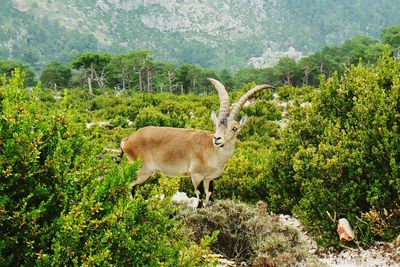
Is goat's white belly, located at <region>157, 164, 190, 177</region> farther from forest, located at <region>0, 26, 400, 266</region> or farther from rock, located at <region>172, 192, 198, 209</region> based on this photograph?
forest, located at <region>0, 26, 400, 266</region>

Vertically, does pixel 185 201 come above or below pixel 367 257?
below

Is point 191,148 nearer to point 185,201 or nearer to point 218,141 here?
point 218,141

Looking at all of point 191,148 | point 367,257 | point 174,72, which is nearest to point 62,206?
point 367,257

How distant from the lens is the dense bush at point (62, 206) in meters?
3.01

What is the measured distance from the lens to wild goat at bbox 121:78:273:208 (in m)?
8.46

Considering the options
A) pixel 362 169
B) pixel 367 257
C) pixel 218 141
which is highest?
pixel 218 141

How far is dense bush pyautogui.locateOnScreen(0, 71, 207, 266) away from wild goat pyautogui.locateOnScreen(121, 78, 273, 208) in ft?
15.3

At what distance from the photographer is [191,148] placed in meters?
8.71

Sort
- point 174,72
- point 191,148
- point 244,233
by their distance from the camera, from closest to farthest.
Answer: point 244,233 < point 191,148 < point 174,72

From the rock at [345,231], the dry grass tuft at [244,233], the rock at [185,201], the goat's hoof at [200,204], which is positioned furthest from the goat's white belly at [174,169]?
the rock at [345,231]

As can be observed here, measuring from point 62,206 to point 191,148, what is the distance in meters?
5.42

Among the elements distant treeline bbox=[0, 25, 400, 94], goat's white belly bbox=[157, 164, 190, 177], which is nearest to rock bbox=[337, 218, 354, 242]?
goat's white belly bbox=[157, 164, 190, 177]

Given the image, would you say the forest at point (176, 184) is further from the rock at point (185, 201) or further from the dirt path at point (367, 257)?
the rock at point (185, 201)

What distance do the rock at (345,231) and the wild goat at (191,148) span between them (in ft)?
8.47
